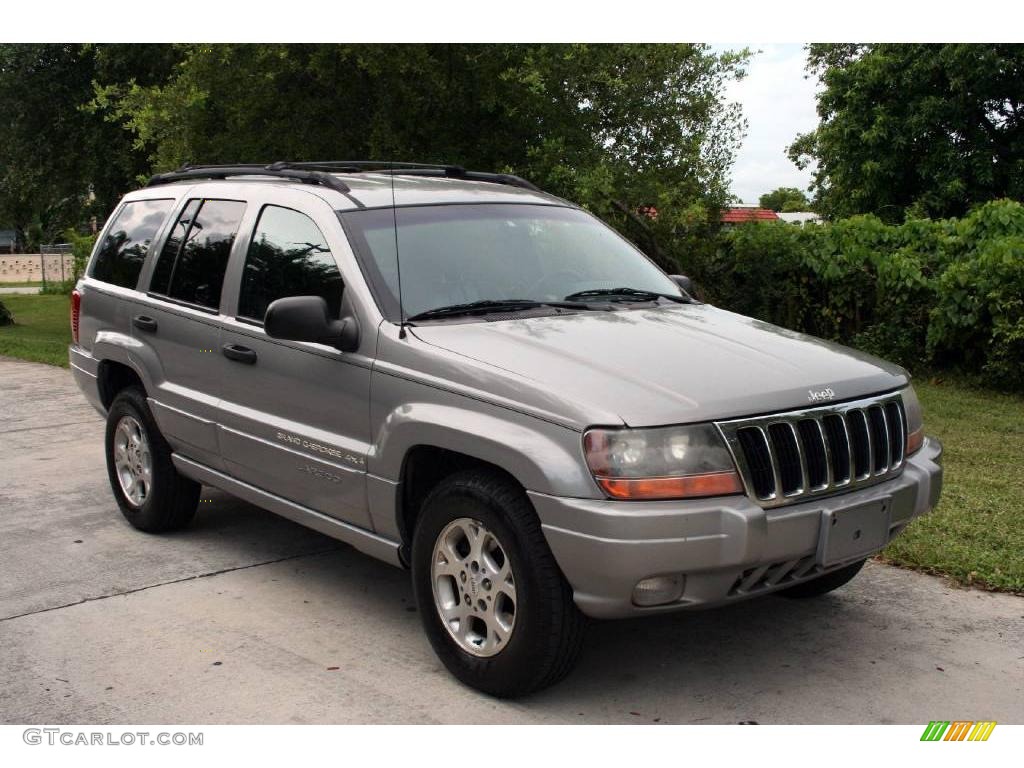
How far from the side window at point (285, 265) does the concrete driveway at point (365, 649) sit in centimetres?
136

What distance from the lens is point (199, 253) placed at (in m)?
5.92

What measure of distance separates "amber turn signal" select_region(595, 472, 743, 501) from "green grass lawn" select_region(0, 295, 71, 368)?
1142cm

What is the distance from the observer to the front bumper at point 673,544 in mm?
3760

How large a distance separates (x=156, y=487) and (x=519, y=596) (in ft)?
9.84

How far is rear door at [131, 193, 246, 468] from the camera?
5664 mm

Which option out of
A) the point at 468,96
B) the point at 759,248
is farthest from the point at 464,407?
the point at 468,96

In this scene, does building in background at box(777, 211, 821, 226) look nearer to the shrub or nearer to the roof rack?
the shrub

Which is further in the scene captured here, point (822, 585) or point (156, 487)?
point (156, 487)

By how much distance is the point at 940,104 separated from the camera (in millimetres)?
23250

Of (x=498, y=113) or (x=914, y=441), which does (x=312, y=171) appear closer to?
(x=914, y=441)

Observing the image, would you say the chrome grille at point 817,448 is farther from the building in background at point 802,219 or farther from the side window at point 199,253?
the building in background at point 802,219

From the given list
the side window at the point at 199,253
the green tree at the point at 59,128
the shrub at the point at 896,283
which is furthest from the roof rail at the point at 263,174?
the green tree at the point at 59,128
